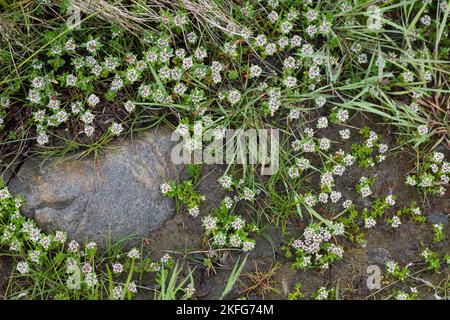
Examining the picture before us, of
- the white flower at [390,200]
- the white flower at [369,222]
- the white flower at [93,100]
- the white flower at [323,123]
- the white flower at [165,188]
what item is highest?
the white flower at [93,100]

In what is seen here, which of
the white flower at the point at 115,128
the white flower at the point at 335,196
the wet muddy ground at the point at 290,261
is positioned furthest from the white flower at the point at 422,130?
the white flower at the point at 115,128

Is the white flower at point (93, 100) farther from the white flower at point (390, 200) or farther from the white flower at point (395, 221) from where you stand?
the white flower at point (395, 221)

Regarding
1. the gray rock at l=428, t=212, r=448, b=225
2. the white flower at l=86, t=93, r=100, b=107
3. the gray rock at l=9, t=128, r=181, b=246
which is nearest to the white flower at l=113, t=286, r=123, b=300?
the gray rock at l=9, t=128, r=181, b=246

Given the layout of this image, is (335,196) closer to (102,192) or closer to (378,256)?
(378,256)

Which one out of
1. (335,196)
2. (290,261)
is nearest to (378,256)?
(335,196)

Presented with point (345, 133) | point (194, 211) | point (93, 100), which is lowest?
point (194, 211)

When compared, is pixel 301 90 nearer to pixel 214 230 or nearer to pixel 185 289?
pixel 214 230

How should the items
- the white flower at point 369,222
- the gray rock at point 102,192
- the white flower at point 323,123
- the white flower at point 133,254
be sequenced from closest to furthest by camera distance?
the white flower at point 133,254 → the gray rock at point 102,192 → the white flower at point 369,222 → the white flower at point 323,123
